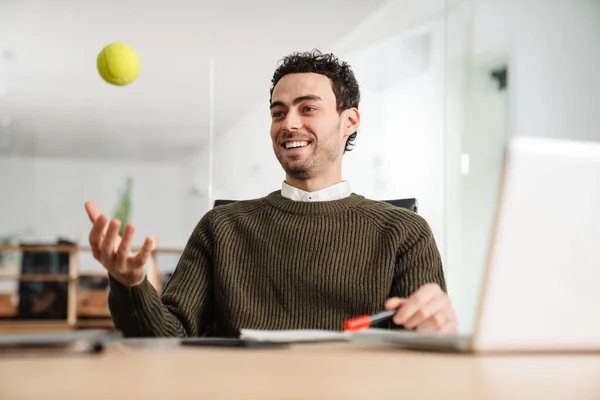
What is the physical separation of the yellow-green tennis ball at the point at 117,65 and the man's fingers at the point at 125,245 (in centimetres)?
207

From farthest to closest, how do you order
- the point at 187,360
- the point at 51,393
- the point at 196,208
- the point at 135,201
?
the point at 135,201 < the point at 196,208 < the point at 187,360 < the point at 51,393

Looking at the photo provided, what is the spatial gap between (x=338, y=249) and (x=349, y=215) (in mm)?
107

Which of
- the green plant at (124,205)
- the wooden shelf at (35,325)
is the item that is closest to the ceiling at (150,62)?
the green plant at (124,205)

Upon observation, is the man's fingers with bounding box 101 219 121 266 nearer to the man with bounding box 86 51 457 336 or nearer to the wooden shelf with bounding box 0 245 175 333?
the man with bounding box 86 51 457 336

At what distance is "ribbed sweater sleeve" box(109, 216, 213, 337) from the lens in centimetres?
111

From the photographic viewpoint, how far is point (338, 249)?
153cm

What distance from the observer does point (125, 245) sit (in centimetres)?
89

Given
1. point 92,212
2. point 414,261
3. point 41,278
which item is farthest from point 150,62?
point 92,212

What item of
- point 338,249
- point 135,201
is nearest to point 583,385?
point 338,249

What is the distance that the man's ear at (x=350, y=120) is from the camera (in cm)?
186

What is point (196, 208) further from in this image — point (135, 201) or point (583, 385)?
point (583, 385)

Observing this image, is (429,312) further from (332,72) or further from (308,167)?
(332,72)

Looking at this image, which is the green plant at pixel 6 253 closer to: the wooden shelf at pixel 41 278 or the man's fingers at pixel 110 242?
the wooden shelf at pixel 41 278

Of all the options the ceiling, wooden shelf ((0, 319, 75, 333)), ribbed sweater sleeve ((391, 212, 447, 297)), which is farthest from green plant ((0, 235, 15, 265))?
ribbed sweater sleeve ((391, 212, 447, 297))
